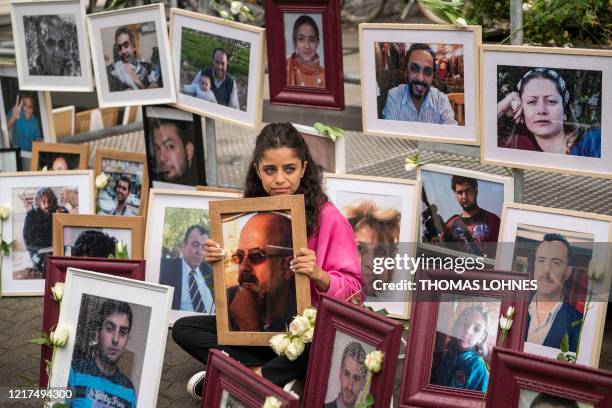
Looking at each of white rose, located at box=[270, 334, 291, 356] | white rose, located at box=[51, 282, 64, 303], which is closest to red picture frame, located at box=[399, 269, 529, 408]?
white rose, located at box=[270, 334, 291, 356]

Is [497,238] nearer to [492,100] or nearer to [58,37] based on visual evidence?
[492,100]

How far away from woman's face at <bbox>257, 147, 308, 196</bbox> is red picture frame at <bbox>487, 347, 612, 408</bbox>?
3.38 feet

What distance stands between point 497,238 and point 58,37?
231 cm

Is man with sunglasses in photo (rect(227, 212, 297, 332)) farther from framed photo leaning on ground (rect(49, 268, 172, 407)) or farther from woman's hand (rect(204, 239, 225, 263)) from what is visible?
framed photo leaning on ground (rect(49, 268, 172, 407))

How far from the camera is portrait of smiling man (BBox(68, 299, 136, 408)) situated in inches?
114

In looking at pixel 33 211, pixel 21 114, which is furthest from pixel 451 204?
pixel 21 114

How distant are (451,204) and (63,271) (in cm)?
148

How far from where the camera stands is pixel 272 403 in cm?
243

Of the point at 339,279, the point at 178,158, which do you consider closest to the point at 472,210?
the point at 339,279

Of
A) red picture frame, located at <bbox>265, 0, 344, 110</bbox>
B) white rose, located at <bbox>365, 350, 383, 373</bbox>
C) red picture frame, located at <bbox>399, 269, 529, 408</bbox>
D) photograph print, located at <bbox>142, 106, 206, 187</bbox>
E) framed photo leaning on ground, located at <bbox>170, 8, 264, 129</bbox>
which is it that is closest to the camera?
white rose, located at <bbox>365, 350, 383, 373</bbox>

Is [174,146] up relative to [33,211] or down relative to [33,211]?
up

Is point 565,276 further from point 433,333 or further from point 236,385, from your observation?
Answer: point 236,385

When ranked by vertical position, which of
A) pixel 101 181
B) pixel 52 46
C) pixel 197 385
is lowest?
pixel 197 385

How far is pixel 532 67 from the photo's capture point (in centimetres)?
334
